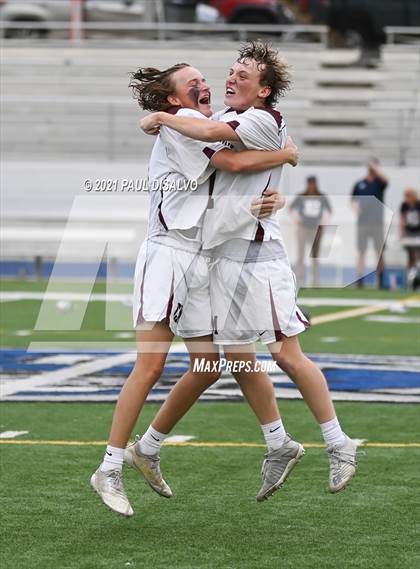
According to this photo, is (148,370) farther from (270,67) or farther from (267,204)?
(270,67)

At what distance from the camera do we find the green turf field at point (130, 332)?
11.3m

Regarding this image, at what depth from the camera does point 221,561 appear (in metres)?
4.57

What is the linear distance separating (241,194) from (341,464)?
109 cm

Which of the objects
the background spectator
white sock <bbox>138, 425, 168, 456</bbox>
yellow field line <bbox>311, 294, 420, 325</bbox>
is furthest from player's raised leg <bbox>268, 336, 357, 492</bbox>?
the background spectator

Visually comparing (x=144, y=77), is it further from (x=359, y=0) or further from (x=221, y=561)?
(x=359, y=0)

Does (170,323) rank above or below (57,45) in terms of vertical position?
above

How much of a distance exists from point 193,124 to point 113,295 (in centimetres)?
1103

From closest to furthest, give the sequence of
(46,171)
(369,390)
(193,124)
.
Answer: (193,124), (369,390), (46,171)

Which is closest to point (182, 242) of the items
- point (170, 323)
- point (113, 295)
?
point (170, 323)

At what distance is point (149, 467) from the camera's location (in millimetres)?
5336

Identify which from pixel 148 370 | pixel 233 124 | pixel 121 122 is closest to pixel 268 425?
pixel 148 370

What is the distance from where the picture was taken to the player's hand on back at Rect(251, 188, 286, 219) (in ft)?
17.0

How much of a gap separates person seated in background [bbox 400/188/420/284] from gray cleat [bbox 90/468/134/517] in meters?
14.3

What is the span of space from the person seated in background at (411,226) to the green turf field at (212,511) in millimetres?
12127
